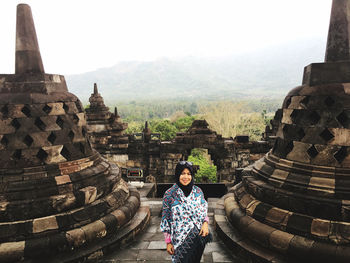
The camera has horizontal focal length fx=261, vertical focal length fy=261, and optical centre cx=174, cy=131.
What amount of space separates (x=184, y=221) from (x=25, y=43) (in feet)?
12.7

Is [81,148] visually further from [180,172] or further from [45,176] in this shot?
[180,172]

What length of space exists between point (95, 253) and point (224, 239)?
196cm

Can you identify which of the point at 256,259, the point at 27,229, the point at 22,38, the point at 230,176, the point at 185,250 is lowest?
the point at 230,176

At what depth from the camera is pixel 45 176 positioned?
3965 millimetres

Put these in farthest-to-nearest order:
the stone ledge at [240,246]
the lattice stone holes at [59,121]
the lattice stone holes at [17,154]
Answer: the lattice stone holes at [59,121] → the lattice stone holes at [17,154] → the stone ledge at [240,246]

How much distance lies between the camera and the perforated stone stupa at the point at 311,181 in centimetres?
326

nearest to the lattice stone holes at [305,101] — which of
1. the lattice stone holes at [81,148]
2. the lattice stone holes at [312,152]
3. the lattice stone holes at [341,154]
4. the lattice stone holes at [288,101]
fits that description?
the lattice stone holes at [288,101]

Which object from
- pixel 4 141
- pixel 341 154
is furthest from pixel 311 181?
pixel 4 141

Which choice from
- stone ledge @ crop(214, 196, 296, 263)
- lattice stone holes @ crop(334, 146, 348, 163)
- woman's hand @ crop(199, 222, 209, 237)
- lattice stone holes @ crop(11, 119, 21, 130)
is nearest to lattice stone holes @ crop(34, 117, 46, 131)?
lattice stone holes @ crop(11, 119, 21, 130)

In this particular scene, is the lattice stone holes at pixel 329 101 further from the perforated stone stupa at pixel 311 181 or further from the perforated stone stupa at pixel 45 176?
the perforated stone stupa at pixel 45 176

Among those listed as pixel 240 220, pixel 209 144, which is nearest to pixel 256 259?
pixel 240 220

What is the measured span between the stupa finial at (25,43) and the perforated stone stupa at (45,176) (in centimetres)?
1

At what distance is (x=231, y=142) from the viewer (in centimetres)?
1162

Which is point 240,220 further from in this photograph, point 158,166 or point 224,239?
point 158,166
